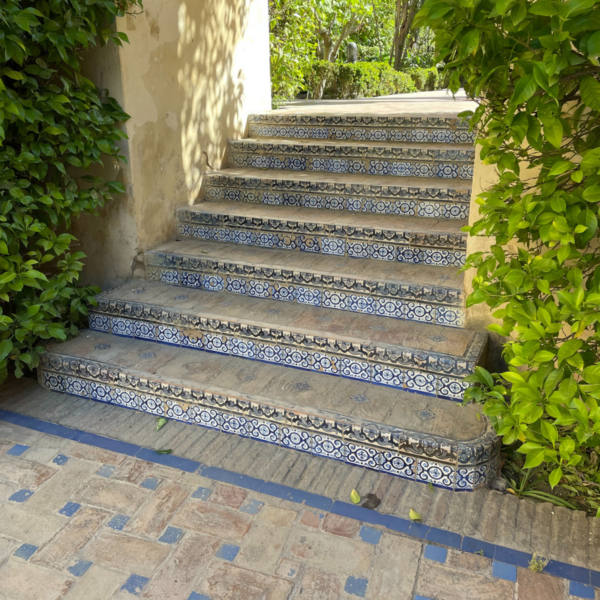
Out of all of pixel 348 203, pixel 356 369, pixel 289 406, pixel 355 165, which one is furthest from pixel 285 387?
pixel 355 165

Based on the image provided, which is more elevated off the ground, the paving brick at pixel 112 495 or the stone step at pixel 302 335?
the stone step at pixel 302 335

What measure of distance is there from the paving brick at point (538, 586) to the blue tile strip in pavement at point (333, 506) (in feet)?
0.12

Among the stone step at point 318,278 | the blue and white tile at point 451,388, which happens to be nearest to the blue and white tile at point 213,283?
the stone step at point 318,278

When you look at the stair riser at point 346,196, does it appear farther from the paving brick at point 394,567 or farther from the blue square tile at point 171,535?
the blue square tile at point 171,535

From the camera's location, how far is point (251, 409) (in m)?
3.10

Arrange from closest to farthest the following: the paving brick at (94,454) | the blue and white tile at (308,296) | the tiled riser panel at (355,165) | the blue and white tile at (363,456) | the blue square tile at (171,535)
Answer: the blue square tile at (171,535) < the blue and white tile at (363,456) < the paving brick at (94,454) < the blue and white tile at (308,296) < the tiled riser panel at (355,165)

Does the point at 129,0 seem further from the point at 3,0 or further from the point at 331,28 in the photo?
the point at 331,28

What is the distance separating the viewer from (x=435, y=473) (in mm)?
2760

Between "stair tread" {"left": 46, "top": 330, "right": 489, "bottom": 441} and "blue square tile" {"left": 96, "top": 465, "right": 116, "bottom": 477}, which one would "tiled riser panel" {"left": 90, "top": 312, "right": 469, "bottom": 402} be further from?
"blue square tile" {"left": 96, "top": 465, "right": 116, "bottom": 477}

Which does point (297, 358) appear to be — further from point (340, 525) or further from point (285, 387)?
point (340, 525)

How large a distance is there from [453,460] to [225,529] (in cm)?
109

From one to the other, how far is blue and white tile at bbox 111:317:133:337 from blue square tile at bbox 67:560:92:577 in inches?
69.0

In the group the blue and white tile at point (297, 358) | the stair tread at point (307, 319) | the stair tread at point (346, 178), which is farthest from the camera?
the stair tread at point (346, 178)

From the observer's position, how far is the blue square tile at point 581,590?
2193 mm
